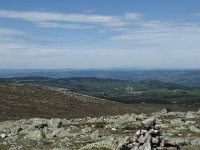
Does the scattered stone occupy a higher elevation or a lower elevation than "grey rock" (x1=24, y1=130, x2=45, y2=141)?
lower

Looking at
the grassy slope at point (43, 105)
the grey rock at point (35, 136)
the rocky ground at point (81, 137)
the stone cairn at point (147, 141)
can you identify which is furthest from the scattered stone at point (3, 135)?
the grassy slope at point (43, 105)

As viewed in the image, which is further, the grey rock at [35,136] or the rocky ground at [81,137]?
the grey rock at [35,136]

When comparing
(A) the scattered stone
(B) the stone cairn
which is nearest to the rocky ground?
(A) the scattered stone

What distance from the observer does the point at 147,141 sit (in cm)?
3005

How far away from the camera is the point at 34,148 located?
3634cm

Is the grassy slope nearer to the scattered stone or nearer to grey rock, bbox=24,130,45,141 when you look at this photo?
the scattered stone

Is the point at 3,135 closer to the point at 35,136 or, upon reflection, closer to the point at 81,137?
the point at 35,136

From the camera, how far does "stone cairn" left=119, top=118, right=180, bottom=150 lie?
29.9 metres

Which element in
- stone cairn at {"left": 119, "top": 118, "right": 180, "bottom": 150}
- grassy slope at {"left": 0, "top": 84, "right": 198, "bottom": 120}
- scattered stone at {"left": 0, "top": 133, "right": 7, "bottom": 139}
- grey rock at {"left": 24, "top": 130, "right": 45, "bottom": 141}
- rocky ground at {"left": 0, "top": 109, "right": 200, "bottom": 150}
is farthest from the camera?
grassy slope at {"left": 0, "top": 84, "right": 198, "bottom": 120}

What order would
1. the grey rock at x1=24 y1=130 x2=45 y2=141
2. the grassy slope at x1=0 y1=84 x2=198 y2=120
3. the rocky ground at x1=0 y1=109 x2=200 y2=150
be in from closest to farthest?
the rocky ground at x1=0 y1=109 x2=200 y2=150 → the grey rock at x1=24 y1=130 x2=45 y2=141 → the grassy slope at x1=0 y1=84 x2=198 y2=120

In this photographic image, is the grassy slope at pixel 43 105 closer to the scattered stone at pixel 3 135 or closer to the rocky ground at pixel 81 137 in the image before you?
the rocky ground at pixel 81 137

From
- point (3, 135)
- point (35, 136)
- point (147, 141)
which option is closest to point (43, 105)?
point (3, 135)

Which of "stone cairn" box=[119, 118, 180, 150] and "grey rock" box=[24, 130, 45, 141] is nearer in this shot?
"stone cairn" box=[119, 118, 180, 150]

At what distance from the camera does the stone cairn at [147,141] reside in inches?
1178
